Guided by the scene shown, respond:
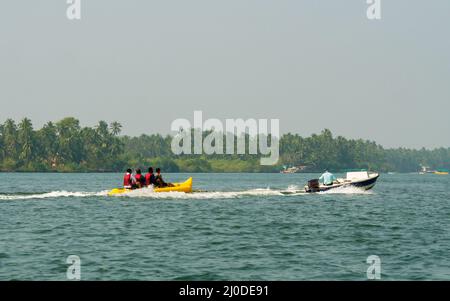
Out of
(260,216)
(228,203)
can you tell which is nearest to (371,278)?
(260,216)

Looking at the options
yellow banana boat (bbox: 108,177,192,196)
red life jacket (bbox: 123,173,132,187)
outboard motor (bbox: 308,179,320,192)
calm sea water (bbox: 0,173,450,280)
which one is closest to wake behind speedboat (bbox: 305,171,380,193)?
outboard motor (bbox: 308,179,320,192)

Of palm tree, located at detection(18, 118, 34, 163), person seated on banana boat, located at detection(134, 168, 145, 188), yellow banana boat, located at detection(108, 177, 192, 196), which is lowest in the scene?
yellow banana boat, located at detection(108, 177, 192, 196)

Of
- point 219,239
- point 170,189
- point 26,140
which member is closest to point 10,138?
point 26,140

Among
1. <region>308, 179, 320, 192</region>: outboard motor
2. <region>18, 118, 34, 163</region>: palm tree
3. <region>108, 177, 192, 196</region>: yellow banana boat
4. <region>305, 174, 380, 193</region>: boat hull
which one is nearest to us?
<region>108, 177, 192, 196</region>: yellow banana boat

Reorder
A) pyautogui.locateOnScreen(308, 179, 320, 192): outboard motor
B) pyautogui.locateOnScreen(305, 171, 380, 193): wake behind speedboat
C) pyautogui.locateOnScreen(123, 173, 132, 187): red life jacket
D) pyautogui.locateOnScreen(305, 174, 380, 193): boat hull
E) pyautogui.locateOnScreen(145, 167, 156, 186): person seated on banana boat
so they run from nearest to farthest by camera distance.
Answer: pyautogui.locateOnScreen(123, 173, 132, 187): red life jacket < pyautogui.locateOnScreen(145, 167, 156, 186): person seated on banana boat < pyautogui.locateOnScreen(308, 179, 320, 192): outboard motor < pyautogui.locateOnScreen(305, 174, 380, 193): boat hull < pyautogui.locateOnScreen(305, 171, 380, 193): wake behind speedboat

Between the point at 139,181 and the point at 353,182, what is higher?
the point at 139,181

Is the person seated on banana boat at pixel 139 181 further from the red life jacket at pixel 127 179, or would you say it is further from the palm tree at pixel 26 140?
the palm tree at pixel 26 140

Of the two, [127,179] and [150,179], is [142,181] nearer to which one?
[150,179]

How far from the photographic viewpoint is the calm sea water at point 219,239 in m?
19.8

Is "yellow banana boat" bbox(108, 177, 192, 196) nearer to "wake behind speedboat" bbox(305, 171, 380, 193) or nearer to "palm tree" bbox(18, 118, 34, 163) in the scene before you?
"wake behind speedboat" bbox(305, 171, 380, 193)

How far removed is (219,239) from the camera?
27.1 m

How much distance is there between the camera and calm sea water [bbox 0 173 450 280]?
64.8 ft
